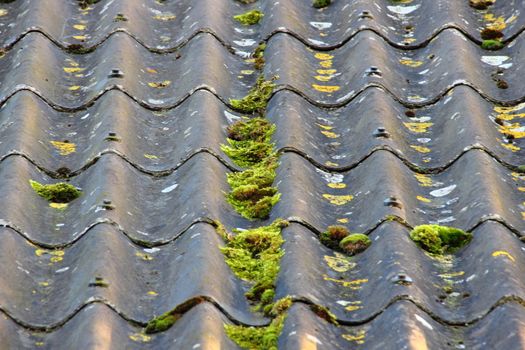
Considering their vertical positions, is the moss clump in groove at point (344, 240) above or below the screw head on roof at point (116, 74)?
below

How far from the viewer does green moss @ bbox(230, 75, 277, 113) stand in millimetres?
4254

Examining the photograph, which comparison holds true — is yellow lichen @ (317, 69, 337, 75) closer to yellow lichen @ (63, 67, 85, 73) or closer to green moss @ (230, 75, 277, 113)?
green moss @ (230, 75, 277, 113)

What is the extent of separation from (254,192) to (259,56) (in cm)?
112

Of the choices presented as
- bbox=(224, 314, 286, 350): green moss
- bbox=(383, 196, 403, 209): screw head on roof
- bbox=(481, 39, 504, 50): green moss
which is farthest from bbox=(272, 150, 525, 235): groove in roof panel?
bbox=(481, 39, 504, 50): green moss

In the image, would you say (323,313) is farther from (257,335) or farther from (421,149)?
(421,149)

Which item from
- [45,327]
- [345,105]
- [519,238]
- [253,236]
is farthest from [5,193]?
[519,238]

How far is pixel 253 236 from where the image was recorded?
11.3 ft

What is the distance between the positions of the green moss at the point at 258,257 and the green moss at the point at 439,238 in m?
0.45

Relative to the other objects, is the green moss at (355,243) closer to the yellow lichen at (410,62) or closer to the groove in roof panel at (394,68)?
the groove in roof panel at (394,68)

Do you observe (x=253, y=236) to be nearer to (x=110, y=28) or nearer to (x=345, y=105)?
(x=345, y=105)

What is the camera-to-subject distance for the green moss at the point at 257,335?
2.98 meters

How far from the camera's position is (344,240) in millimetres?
3484

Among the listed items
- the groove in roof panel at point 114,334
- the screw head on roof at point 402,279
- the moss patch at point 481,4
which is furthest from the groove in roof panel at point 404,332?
the moss patch at point 481,4

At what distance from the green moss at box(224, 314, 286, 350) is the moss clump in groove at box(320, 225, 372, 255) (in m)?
0.51
